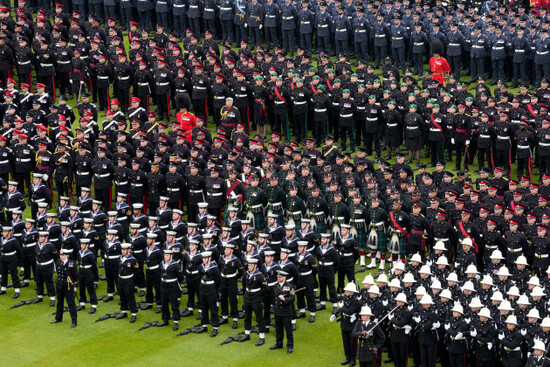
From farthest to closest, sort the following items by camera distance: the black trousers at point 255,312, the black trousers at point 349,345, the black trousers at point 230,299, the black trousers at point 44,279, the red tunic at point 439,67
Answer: the red tunic at point 439,67
the black trousers at point 44,279
the black trousers at point 230,299
the black trousers at point 255,312
the black trousers at point 349,345

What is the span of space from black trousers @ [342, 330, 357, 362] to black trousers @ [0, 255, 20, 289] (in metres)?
9.64

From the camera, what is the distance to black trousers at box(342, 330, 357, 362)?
31.3 meters

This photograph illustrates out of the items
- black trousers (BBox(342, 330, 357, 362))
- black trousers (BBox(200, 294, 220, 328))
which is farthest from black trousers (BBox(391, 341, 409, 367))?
black trousers (BBox(200, 294, 220, 328))

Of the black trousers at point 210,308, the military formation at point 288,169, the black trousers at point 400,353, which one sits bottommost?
the black trousers at point 400,353

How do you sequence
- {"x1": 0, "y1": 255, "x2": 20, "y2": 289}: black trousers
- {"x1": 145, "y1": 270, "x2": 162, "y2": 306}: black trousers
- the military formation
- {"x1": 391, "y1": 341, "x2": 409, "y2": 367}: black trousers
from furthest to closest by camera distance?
{"x1": 0, "y1": 255, "x2": 20, "y2": 289}: black trousers
{"x1": 145, "y1": 270, "x2": 162, "y2": 306}: black trousers
the military formation
{"x1": 391, "y1": 341, "x2": 409, "y2": 367}: black trousers

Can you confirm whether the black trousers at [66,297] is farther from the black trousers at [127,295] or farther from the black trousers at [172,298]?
the black trousers at [172,298]

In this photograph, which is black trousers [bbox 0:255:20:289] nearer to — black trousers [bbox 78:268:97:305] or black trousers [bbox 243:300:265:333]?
black trousers [bbox 78:268:97:305]

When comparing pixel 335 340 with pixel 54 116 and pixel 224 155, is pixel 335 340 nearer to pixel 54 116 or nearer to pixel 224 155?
pixel 224 155

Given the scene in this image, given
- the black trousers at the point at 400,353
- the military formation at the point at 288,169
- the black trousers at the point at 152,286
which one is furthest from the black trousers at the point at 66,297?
the black trousers at the point at 400,353

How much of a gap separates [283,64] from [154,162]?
7850mm

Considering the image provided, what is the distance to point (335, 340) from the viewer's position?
32906 mm

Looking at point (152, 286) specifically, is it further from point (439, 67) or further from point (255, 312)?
point (439, 67)

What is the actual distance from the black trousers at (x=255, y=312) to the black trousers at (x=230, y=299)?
0.80m

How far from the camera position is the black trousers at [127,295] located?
3378cm
